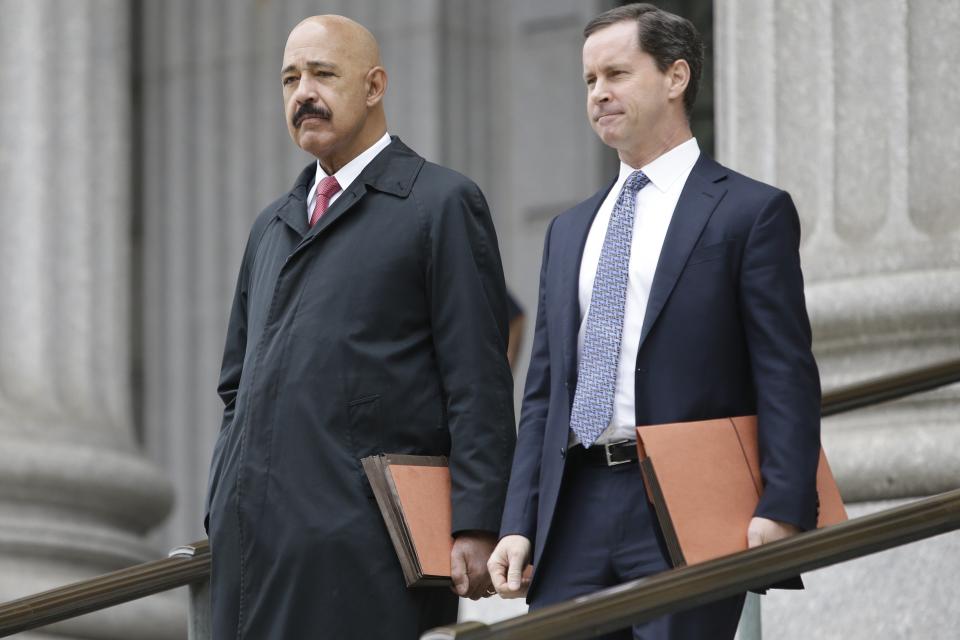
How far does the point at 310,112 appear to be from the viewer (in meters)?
4.20

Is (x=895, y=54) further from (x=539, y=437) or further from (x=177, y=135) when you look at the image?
(x=177, y=135)

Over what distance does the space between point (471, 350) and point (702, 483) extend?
0.68 meters

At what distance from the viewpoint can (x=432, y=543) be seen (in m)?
3.97

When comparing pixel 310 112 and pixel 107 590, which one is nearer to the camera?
pixel 310 112

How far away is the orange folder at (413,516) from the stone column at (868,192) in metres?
1.75

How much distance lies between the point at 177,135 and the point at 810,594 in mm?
5284

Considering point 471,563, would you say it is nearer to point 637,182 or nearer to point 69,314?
point 637,182

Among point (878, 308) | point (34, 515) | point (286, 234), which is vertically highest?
point (286, 234)

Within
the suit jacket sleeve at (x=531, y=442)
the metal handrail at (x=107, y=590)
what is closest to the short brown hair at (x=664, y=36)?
the suit jacket sleeve at (x=531, y=442)

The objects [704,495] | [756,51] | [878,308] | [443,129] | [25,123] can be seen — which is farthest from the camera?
[443,129]

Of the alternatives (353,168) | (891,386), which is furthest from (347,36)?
(891,386)

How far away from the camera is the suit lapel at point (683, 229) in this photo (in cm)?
377

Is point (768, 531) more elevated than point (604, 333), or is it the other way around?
point (604, 333)

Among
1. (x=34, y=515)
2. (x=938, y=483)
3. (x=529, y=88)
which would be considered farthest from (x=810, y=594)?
(x=529, y=88)
